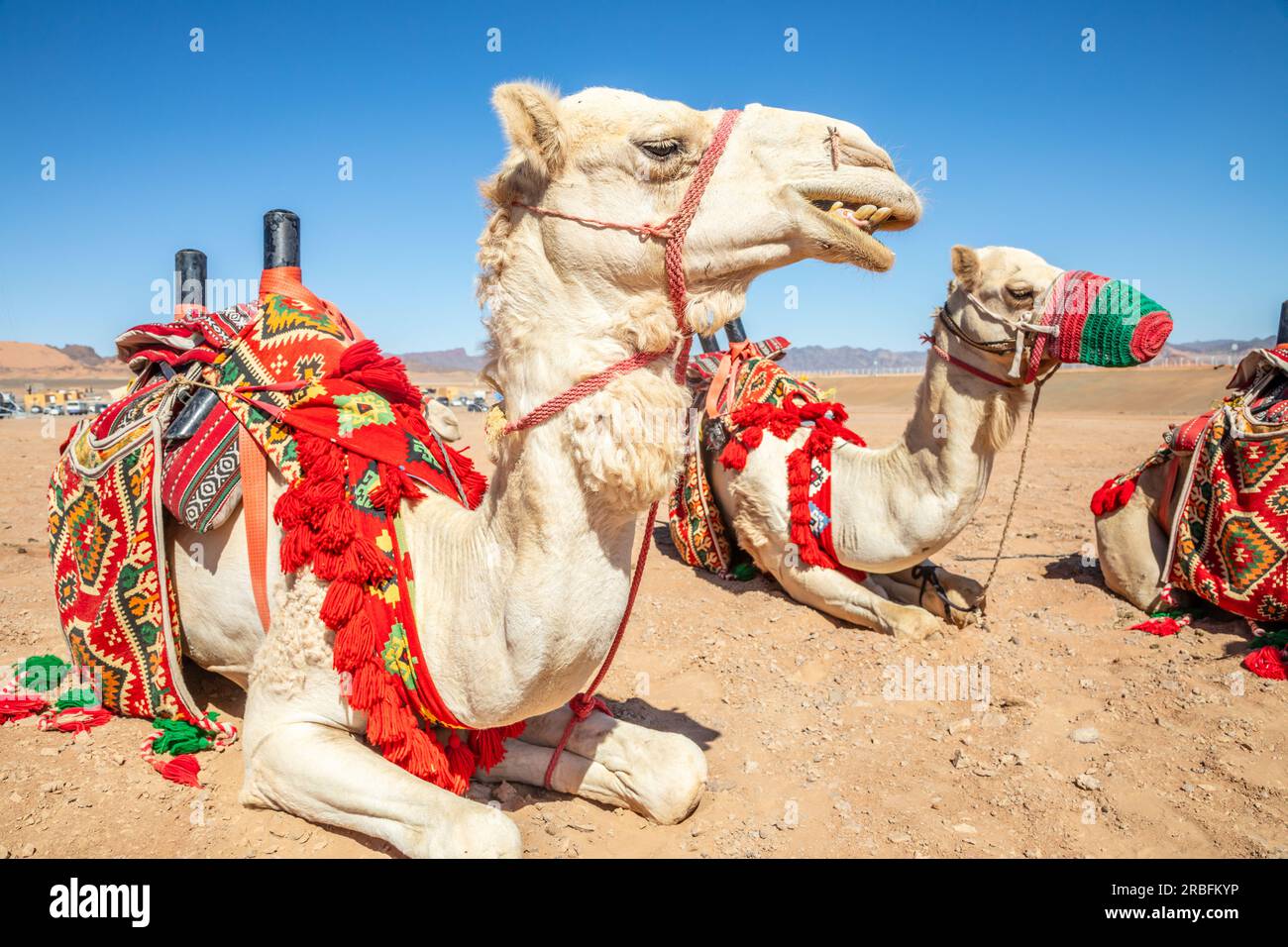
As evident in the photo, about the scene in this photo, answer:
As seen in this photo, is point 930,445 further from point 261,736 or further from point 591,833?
point 261,736

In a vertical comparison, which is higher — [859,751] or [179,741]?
[179,741]

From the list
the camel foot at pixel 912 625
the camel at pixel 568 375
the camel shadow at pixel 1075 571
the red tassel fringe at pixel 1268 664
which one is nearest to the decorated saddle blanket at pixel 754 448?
the camel foot at pixel 912 625

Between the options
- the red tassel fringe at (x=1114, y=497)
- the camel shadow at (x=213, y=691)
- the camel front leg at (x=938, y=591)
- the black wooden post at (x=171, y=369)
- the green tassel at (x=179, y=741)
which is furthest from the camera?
the red tassel fringe at (x=1114, y=497)

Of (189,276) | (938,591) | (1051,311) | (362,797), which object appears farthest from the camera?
(938,591)

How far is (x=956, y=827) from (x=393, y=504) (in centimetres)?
222

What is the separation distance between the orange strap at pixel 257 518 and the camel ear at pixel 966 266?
→ 11.9 feet

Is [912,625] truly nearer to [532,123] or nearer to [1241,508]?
[1241,508]

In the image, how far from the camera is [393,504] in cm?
289

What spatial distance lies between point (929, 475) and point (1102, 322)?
1.13 meters

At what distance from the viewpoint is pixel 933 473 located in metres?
4.86

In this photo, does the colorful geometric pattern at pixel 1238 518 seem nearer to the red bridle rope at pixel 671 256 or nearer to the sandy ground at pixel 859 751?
the sandy ground at pixel 859 751

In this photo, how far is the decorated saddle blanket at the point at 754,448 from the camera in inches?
215

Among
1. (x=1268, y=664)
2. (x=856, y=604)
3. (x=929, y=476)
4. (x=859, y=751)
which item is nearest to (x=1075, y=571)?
(x=1268, y=664)

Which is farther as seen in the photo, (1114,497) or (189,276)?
(1114,497)
